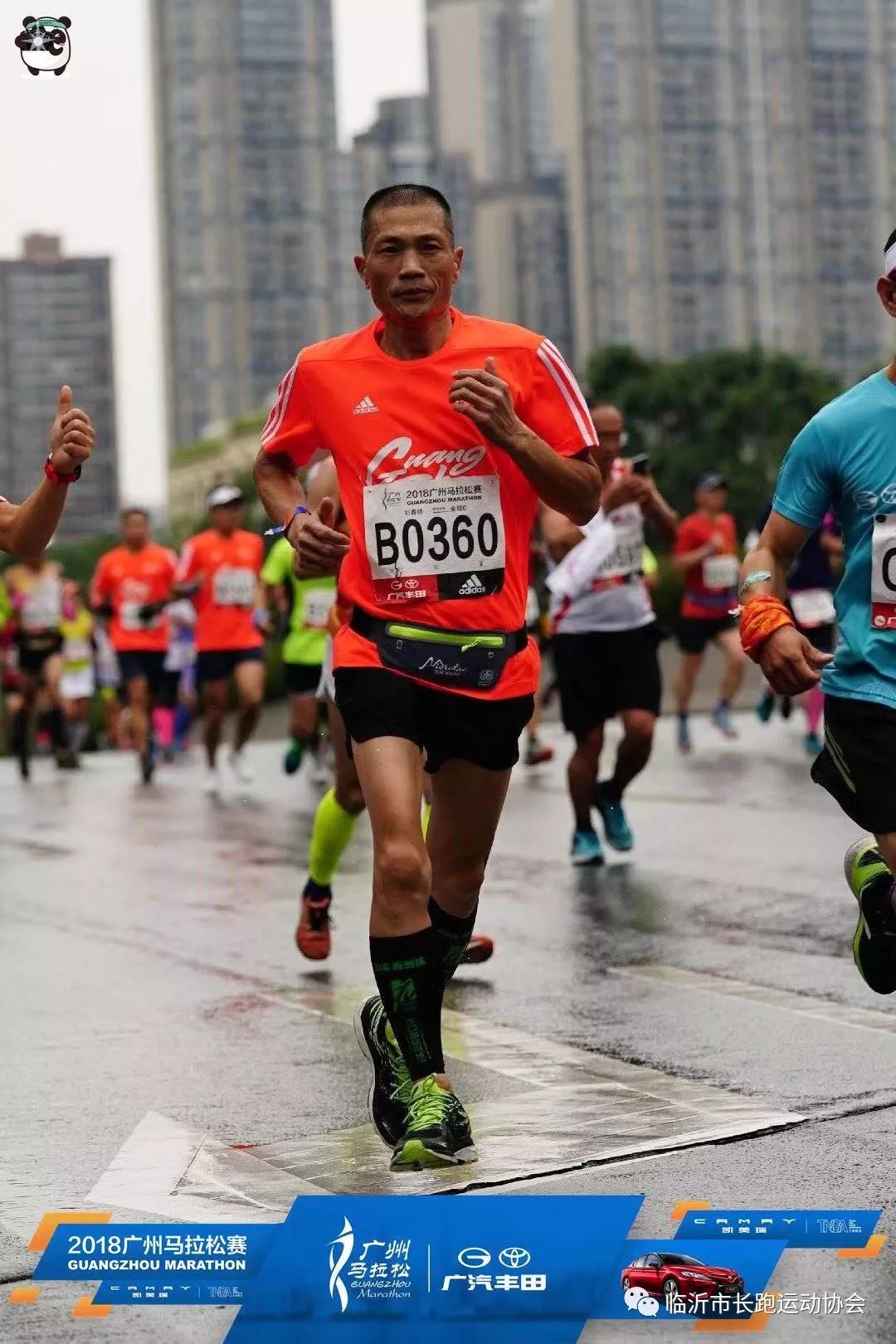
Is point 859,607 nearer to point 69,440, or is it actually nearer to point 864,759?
point 864,759

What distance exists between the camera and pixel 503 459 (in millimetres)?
5137

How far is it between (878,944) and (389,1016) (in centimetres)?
105

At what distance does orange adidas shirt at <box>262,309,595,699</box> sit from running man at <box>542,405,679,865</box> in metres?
4.71

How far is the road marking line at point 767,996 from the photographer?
6.36m

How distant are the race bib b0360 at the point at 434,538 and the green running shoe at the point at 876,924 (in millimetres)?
1027

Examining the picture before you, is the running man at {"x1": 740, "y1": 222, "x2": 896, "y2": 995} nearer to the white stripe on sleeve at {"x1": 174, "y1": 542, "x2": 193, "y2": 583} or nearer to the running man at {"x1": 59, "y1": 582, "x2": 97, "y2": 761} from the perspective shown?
the white stripe on sleeve at {"x1": 174, "y1": 542, "x2": 193, "y2": 583}

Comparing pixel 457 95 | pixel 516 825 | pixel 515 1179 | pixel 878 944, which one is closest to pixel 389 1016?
pixel 515 1179

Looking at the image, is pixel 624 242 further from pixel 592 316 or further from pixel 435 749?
pixel 435 749

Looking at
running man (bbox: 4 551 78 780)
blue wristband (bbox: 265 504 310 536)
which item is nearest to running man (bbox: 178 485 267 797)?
running man (bbox: 4 551 78 780)

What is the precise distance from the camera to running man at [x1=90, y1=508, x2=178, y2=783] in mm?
17547

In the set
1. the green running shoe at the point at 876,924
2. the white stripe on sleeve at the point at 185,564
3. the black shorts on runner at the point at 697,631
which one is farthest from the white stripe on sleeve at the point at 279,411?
the black shorts on runner at the point at 697,631

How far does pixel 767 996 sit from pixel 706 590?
36.4ft

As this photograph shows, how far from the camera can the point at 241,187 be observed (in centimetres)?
13825

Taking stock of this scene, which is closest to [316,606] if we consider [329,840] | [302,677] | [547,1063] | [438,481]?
[302,677]
